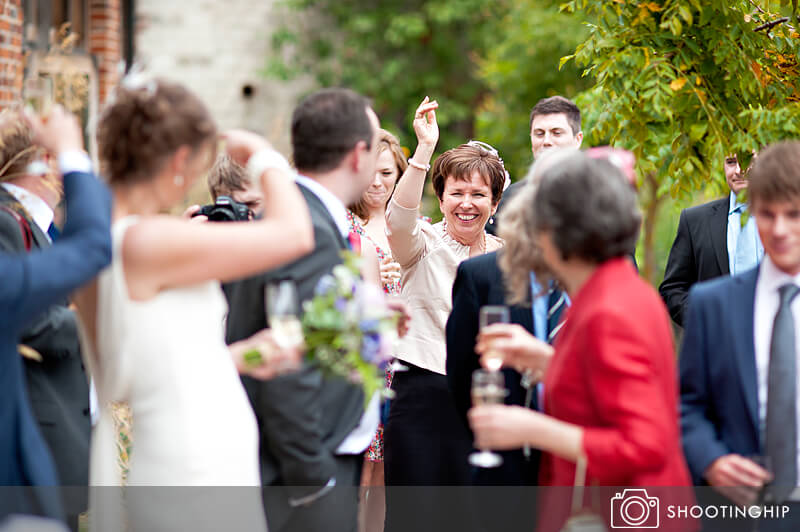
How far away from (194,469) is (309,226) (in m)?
0.73

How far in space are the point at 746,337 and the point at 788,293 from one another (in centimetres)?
19

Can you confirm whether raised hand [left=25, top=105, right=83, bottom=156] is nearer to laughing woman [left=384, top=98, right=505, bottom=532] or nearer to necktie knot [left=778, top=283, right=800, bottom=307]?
A: laughing woman [left=384, top=98, right=505, bottom=532]

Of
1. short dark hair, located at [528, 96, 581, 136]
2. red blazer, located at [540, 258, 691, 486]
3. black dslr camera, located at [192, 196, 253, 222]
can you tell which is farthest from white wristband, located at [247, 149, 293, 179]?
short dark hair, located at [528, 96, 581, 136]

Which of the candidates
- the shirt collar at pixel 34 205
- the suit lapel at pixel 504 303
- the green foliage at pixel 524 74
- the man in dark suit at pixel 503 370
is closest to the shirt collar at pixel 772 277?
the man in dark suit at pixel 503 370

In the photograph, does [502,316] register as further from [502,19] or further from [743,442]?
[502,19]

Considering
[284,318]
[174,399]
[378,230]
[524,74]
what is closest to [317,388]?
[284,318]

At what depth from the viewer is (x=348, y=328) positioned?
250cm

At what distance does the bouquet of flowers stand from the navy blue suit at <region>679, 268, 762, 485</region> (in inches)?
38.5

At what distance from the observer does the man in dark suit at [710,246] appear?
16.2 feet

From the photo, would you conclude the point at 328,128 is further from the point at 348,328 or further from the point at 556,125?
the point at 556,125

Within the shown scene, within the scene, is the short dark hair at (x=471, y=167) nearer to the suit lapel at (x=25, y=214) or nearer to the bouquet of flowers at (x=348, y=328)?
the suit lapel at (x=25, y=214)

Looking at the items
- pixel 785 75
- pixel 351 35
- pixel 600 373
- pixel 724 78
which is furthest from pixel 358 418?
pixel 351 35

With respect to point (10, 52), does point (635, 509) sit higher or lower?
lower

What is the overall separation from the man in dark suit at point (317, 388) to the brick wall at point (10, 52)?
4095 mm
